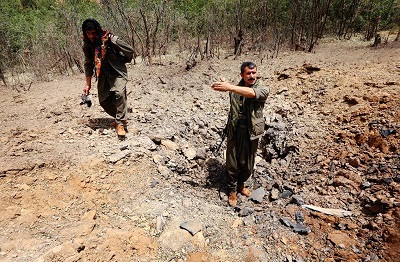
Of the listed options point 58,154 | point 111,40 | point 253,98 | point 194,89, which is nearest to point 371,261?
point 253,98

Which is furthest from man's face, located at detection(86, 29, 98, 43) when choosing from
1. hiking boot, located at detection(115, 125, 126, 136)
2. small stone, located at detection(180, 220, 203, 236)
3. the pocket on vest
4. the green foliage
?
the green foliage

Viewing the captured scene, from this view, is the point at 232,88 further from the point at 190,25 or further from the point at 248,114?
the point at 190,25

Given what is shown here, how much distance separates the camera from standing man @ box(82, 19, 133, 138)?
2.83 metres

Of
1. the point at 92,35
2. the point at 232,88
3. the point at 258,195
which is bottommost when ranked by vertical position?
the point at 258,195

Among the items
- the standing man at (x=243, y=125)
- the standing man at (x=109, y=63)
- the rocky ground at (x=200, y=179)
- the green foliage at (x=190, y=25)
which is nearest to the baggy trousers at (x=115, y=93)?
the standing man at (x=109, y=63)

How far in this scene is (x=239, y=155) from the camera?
2600mm

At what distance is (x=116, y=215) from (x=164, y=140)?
125 centimetres

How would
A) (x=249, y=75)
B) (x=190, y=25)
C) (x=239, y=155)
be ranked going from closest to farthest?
(x=249, y=75) → (x=239, y=155) → (x=190, y=25)

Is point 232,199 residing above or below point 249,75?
below

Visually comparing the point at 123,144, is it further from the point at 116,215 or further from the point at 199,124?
the point at 199,124

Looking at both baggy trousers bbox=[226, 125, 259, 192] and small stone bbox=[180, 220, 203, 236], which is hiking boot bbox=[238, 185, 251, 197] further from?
small stone bbox=[180, 220, 203, 236]

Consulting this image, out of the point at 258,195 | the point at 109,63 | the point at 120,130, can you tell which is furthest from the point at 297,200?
the point at 109,63

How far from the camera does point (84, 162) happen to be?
2.63 meters

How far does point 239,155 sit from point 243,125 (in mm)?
337
